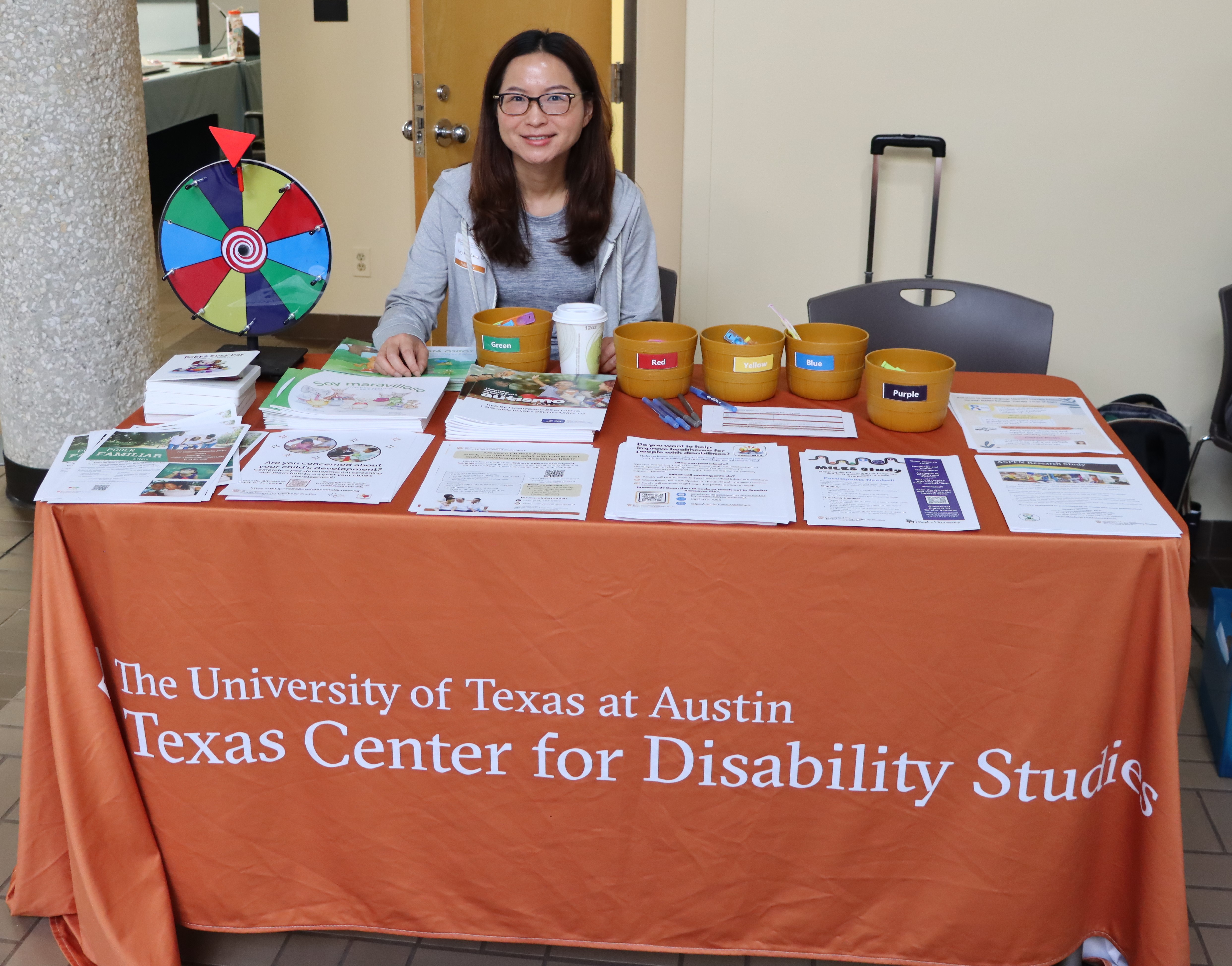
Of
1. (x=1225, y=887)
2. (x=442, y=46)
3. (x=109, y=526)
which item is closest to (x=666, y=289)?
(x=109, y=526)

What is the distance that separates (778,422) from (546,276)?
2.53ft

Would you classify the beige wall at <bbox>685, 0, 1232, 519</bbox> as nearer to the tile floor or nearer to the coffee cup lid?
the tile floor

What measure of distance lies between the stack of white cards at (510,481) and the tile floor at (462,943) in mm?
700

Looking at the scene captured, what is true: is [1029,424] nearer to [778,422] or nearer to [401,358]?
[778,422]

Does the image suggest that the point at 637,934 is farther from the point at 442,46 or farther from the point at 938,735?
the point at 442,46

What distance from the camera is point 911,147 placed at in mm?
2750

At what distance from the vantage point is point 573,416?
1.63 m

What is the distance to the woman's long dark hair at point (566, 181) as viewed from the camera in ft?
A: 6.95

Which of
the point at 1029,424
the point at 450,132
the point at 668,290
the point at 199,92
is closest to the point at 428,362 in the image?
the point at 668,290

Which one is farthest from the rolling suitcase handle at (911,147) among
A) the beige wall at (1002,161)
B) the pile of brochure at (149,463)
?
the pile of brochure at (149,463)

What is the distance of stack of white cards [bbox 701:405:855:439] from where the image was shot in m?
1.63

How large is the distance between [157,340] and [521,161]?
5.04ft

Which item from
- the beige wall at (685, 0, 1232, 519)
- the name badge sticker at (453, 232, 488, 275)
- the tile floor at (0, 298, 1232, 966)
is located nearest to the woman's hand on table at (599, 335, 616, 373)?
the name badge sticker at (453, 232, 488, 275)

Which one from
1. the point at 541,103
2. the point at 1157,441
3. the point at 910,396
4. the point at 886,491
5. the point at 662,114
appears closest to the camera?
the point at 886,491
